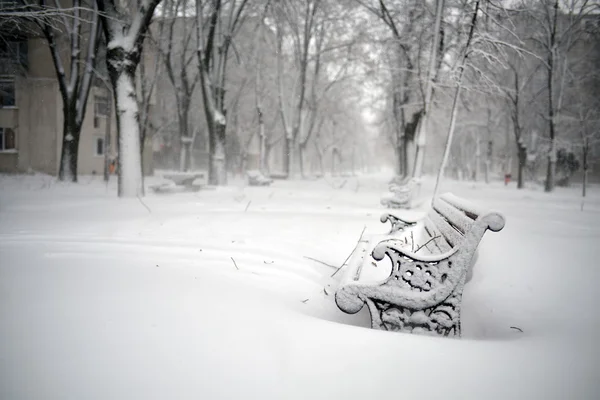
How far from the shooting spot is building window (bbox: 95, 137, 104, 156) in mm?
25292

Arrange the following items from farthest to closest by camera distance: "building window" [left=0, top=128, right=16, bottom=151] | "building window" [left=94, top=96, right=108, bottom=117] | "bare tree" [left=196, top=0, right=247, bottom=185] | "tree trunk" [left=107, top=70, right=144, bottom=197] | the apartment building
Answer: "building window" [left=94, top=96, right=108, bottom=117], "building window" [left=0, top=128, right=16, bottom=151], the apartment building, "bare tree" [left=196, top=0, right=247, bottom=185], "tree trunk" [left=107, top=70, right=144, bottom=197]

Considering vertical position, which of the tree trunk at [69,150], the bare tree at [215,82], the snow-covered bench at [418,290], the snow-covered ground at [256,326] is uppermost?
the bare tree at [215,82]

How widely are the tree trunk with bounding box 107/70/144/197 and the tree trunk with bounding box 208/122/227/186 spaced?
252 inches

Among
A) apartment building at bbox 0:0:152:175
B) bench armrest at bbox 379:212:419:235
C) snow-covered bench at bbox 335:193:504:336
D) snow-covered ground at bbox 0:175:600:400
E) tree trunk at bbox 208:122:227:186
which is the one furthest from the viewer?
apartment building at bbox 0:0:152:175

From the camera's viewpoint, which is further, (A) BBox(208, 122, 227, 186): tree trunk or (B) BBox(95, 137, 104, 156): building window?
(B) BBox(95, 137, 104, 156): building window

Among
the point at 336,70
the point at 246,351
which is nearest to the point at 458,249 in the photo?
the point at 246,351

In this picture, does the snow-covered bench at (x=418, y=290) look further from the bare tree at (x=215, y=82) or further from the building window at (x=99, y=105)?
the building window at (x=99, y=105)

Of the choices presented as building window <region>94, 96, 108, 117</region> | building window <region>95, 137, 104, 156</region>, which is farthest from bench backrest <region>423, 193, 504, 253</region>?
building window <region>94, 96, 108, 117</region>

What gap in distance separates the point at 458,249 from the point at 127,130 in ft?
27.4

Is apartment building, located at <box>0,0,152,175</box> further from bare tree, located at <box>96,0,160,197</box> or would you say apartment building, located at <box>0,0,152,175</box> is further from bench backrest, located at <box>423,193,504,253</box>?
bench backrest, located at <box>423,193,504,253</box>

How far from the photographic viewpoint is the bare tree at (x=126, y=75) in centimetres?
838

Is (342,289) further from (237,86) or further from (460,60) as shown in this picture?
(237,86)

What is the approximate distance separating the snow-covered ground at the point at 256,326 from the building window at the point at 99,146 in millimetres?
22906

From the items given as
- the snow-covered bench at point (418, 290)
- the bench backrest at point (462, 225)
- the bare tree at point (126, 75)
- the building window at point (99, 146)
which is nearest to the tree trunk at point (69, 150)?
the bare tree at point (126, 75)
